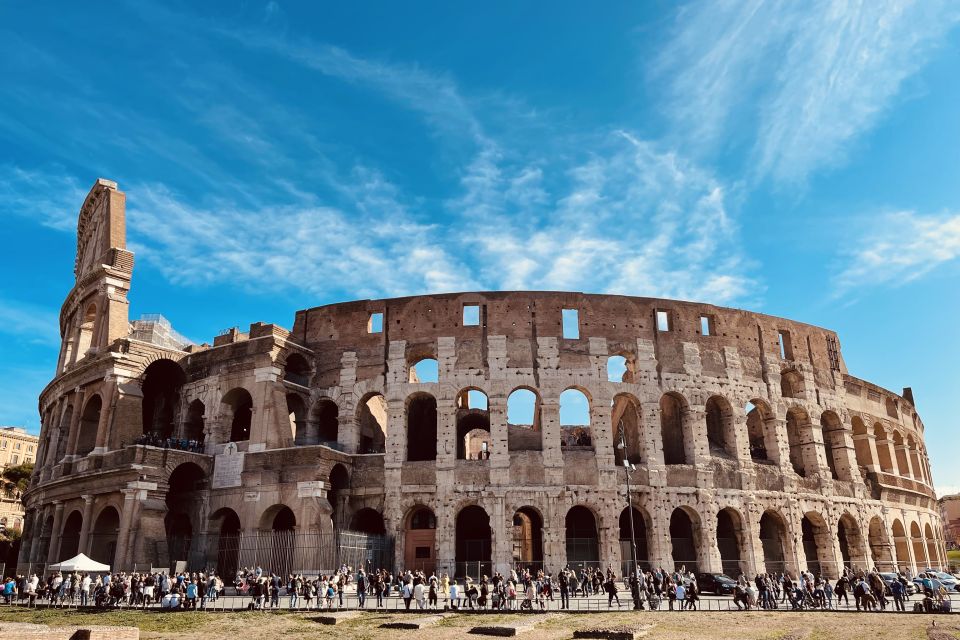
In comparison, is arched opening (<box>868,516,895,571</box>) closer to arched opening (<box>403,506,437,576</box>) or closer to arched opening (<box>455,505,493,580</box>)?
arched opening (<box>455,505,493,580</box>)

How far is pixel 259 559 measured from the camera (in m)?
26.8

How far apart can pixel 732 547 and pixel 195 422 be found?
23.7 metres

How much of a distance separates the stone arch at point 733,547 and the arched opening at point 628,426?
166 inches

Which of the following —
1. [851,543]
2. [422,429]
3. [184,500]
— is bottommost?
[851,543]

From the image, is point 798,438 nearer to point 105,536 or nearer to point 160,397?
point 160,397

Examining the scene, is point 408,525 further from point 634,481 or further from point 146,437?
point 146,437

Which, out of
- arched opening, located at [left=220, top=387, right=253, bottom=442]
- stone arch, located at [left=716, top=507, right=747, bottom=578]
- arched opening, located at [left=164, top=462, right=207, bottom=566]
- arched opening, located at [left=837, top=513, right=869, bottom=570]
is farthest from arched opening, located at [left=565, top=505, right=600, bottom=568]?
arched opening, located at [left=164, top=462, right=207, bottom=566]

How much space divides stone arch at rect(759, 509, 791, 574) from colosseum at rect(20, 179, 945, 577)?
0.42 ft

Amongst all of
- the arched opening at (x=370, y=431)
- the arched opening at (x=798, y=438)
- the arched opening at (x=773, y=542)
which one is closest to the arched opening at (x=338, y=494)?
the arched opening at (x=370, y=431)

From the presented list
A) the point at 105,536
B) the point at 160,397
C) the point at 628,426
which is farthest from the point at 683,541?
the point at 160,397

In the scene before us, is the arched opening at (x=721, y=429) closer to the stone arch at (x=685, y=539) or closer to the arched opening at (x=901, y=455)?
the stone arch at (x=685, y=539)

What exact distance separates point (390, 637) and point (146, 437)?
64.9 feet

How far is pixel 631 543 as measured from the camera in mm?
27656

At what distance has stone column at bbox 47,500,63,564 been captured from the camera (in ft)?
98.2
